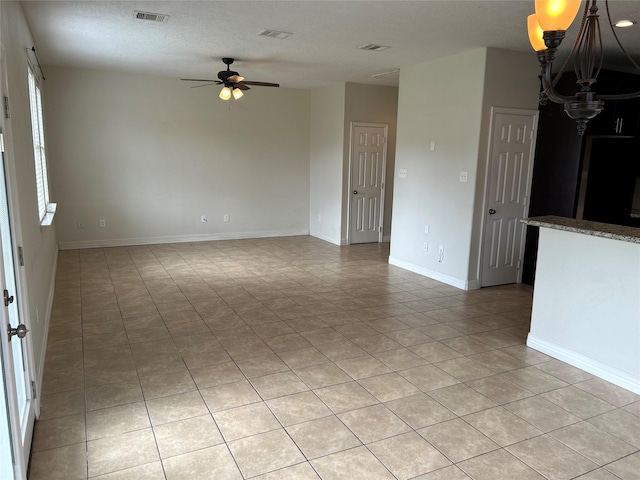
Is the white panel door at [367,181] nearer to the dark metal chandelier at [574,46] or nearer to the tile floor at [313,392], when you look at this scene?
the tile floor at [313,392]

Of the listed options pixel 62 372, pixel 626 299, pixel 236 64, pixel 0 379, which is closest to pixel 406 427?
pixel 626 299

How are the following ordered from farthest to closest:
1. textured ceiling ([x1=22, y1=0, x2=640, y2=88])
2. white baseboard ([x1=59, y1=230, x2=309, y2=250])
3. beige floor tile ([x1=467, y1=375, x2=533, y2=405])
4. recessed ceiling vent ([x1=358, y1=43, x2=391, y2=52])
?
white baseboard ([x1=59, y1=230, x2=309, y2=250])
recessed ceiling vent ([x1=358, y1=43, x2=391, y2=52])
textured ceiling ([x1=22, y1=0, x2=640, y2=88])
beige floor tile ([x1=467, y1=375, x2=533, y2=405])

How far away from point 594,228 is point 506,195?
2107mm

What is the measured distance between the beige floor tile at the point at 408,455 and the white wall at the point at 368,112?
542cm

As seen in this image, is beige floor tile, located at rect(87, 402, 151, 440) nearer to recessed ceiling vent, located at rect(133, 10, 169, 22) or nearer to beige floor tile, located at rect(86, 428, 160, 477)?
beige floor tile, located at rect(86, 428, 160, 477)

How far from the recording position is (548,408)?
110 inches

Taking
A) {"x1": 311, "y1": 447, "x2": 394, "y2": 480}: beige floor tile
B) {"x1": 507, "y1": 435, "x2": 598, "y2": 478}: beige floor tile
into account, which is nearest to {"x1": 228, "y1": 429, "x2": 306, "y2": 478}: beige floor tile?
{"x1": 311, "y1": 447, "x2": 394, "y2": 480}: beige floor tile

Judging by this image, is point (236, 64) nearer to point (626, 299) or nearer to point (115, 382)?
point (115, 382)

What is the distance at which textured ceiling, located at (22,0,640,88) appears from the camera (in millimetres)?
3533

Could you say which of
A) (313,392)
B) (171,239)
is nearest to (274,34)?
(313,392)

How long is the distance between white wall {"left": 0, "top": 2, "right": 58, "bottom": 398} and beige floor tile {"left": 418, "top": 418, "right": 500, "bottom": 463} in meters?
2.33

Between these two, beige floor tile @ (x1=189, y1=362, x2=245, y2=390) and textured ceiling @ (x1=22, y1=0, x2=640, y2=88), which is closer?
beige floor tile @ (x1=189, y1=362, x2=245, y2=390)

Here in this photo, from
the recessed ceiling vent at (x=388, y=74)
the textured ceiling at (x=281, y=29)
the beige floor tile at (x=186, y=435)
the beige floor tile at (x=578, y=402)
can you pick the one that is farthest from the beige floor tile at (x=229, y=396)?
the recessed ceiling vent at (x=388, y=74)

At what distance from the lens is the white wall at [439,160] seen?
16.6ft
